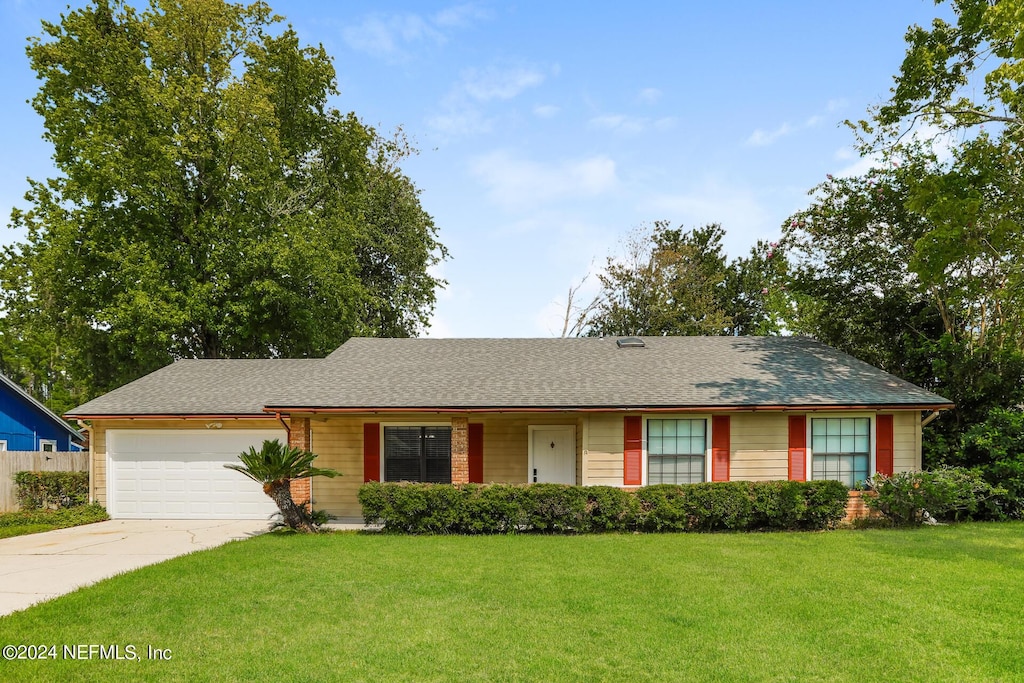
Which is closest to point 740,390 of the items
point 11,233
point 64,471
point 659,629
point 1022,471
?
point 1022,471

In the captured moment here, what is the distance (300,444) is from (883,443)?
12433 millimetres

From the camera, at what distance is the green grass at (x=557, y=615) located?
535 centimetres

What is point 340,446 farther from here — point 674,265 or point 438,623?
point 674,265

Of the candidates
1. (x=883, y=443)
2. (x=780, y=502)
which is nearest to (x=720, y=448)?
(x=780, y=502)

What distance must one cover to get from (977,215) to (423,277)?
2141cm

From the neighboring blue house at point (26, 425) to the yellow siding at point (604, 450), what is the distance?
17.9 m

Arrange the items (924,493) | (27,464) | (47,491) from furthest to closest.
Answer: (27,464) < (47,491) < (924,493)

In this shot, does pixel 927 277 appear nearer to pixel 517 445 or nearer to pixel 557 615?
pixel 517 445

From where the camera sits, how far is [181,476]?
15.3m

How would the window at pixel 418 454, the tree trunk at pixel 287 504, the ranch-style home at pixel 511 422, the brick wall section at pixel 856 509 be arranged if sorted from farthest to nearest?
the window at pixel 418 454 → the ranch-style home at pixel 511 422 → the brick wall section at pixel 856 509 → the tree trunk at pixel 287 504

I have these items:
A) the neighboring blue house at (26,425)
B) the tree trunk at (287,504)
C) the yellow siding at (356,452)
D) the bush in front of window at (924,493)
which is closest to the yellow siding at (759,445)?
the bush in front of window at (924,493)

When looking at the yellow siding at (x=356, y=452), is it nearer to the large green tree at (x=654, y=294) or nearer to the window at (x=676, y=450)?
the window at (x=676, y=450)

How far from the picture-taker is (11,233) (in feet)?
72.8

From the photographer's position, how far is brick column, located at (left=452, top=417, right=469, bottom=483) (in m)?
13.1
